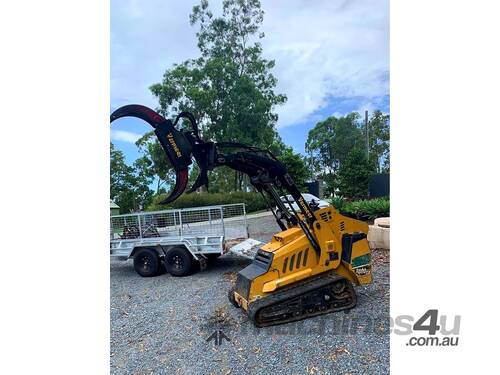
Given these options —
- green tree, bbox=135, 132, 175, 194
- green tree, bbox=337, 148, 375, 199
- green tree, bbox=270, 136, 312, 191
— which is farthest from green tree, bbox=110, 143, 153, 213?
green tree, bbox=337, 148, 375, 199

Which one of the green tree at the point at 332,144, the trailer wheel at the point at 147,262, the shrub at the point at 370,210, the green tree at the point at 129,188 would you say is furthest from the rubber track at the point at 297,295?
the green tree at the point at 332,144

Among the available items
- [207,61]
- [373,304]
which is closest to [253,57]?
[207,61]

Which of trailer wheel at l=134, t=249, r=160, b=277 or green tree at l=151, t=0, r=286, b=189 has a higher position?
green tree at l=151, t=0, r=286, b=189

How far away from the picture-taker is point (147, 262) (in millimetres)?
4961

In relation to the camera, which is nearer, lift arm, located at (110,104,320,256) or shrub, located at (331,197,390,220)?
lift arm, located at (110,104,320,256)

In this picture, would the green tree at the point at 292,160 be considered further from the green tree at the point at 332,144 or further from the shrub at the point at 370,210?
the shrub at the point at 370,210

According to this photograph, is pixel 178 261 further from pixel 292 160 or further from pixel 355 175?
pixel 355 175

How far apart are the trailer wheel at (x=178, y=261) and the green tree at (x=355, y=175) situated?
7.34 meters

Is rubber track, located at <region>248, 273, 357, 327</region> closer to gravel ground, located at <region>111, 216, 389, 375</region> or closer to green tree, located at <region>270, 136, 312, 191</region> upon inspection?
gravel ground, located at <region>111, 216, 389, 375</region>

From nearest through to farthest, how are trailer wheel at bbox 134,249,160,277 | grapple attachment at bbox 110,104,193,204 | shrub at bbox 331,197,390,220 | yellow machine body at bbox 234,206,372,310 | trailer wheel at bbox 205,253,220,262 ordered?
grapple attachment at bbox 110,104,193,204 < yellow machine body at bbox 234,206,372,310 < trailer wheel at bbox 134,249,160,277 < trailer wheel at bbox 205,253,220,262 < shrub at bbox 331,197,390,220

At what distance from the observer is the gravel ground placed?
2352 millimetres
